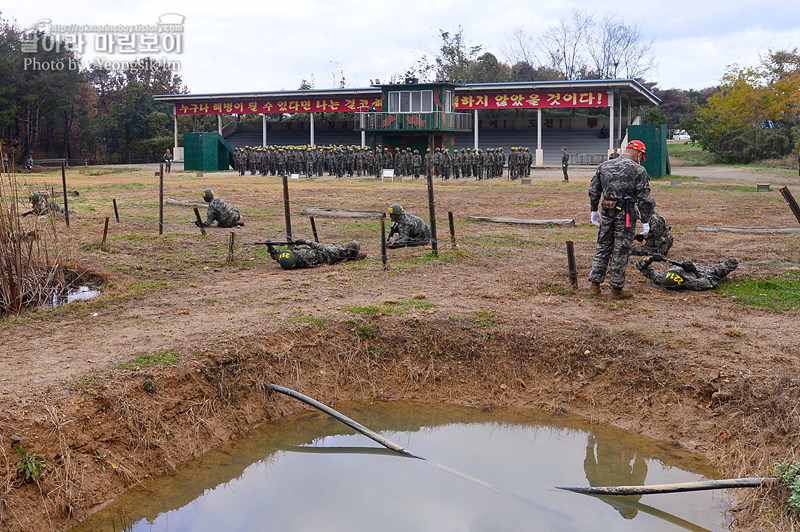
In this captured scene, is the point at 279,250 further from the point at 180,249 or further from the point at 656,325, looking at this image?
the point at 656,325

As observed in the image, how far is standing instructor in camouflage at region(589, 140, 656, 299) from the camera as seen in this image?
8758mm

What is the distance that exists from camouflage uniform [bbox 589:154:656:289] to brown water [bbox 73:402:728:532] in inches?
102

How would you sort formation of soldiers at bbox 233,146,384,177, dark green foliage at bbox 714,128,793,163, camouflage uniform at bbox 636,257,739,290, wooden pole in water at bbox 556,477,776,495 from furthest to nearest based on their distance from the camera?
dark green foliage at bbox 714,128,793,163
formation of soldiers at bbox 233,146,384,177
camouflage uniform at bbox 636,257,739,290
wooden pole in water at bbox 556,477,776,495

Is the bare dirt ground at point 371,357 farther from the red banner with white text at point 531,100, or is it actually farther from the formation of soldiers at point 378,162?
the red banner with white text at point 531,100

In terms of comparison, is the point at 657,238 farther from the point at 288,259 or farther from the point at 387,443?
the point at 387,443

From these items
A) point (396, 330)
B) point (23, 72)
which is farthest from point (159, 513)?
point (23, 72)

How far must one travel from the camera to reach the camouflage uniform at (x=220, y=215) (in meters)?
15.7

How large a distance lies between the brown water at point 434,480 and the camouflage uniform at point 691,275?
3142mm

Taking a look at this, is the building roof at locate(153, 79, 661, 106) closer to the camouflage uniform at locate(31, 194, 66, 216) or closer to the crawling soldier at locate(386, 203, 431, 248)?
the camouflage uniform at locate(31, 194, 66, 216)

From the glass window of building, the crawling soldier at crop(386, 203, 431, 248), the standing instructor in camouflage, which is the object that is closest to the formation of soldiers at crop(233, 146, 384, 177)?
the glass window of building

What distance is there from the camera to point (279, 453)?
6.77 m

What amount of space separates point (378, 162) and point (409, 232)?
75.6ft

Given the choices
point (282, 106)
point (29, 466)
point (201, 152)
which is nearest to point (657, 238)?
point (29, 466)

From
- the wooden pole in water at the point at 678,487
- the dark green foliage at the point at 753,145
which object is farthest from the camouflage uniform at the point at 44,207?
the dark green foliage at the point at 753,145
